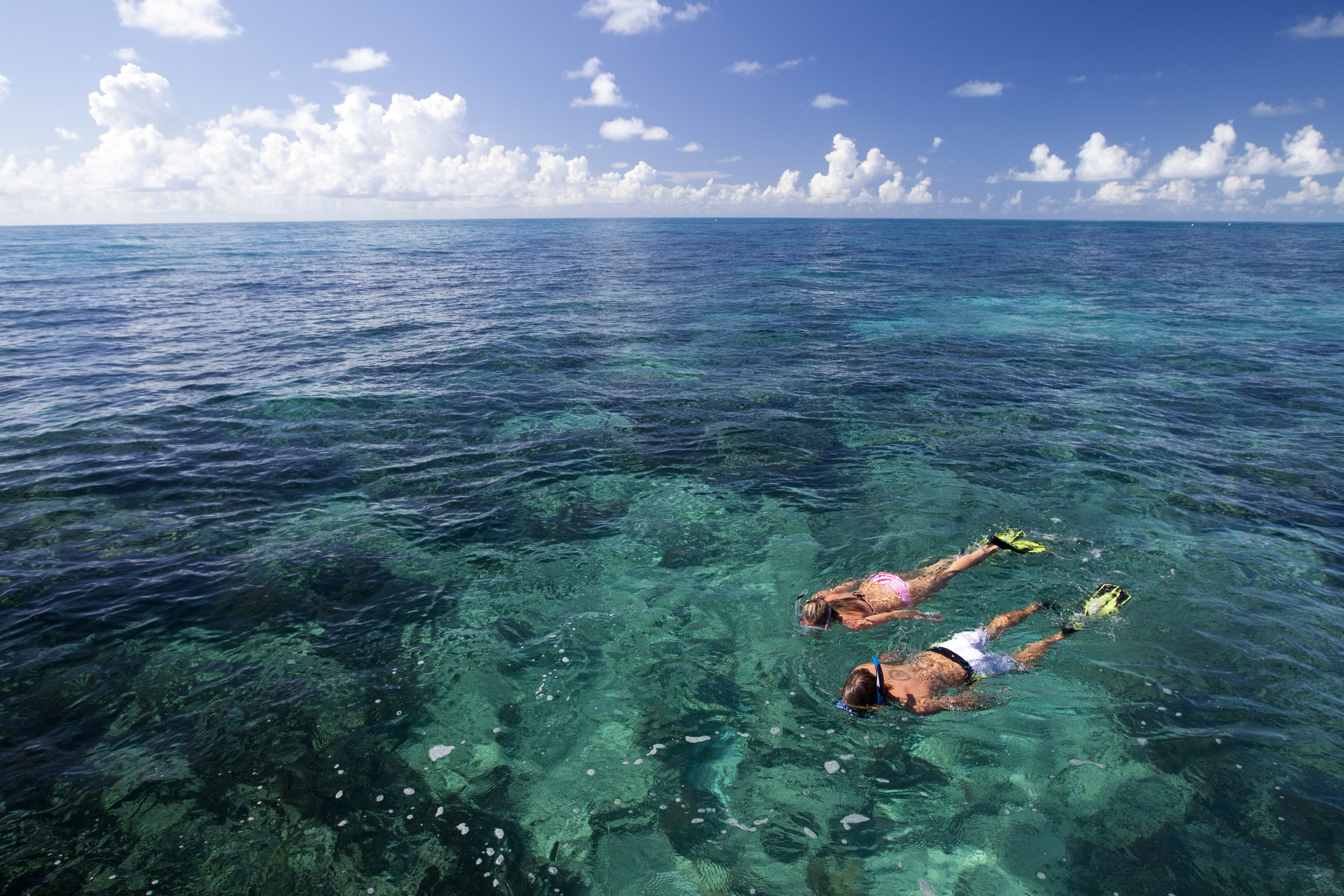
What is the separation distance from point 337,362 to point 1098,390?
2924 cm

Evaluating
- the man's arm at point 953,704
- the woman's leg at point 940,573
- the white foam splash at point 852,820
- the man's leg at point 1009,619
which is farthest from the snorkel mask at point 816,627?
the white foam splash at point 852,820

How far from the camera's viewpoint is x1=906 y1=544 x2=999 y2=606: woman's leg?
10016 mm

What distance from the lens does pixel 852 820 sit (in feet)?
21.8

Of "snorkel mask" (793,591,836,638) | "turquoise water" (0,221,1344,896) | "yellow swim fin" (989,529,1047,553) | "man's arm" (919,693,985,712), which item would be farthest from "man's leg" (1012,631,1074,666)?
"snorkel mask" (793,591,836,638)

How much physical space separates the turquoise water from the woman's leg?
14.2 inches

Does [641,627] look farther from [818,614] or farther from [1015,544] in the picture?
[1015,544]

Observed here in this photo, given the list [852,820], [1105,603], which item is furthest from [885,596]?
[852,820]

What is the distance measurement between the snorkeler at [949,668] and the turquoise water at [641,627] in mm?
250

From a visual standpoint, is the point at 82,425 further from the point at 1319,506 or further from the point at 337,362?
the point at 1319,506

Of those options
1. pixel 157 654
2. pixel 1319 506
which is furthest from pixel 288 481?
pixel 1319 506

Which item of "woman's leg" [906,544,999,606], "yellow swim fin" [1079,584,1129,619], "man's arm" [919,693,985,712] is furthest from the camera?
"woman's leg" [906,544,999,606]

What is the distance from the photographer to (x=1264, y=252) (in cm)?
7919

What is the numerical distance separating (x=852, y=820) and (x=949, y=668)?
2847 mm

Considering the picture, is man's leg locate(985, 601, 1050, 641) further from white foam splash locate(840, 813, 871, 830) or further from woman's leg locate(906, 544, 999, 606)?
white foam splash locate(840, 813, 871, 830)
